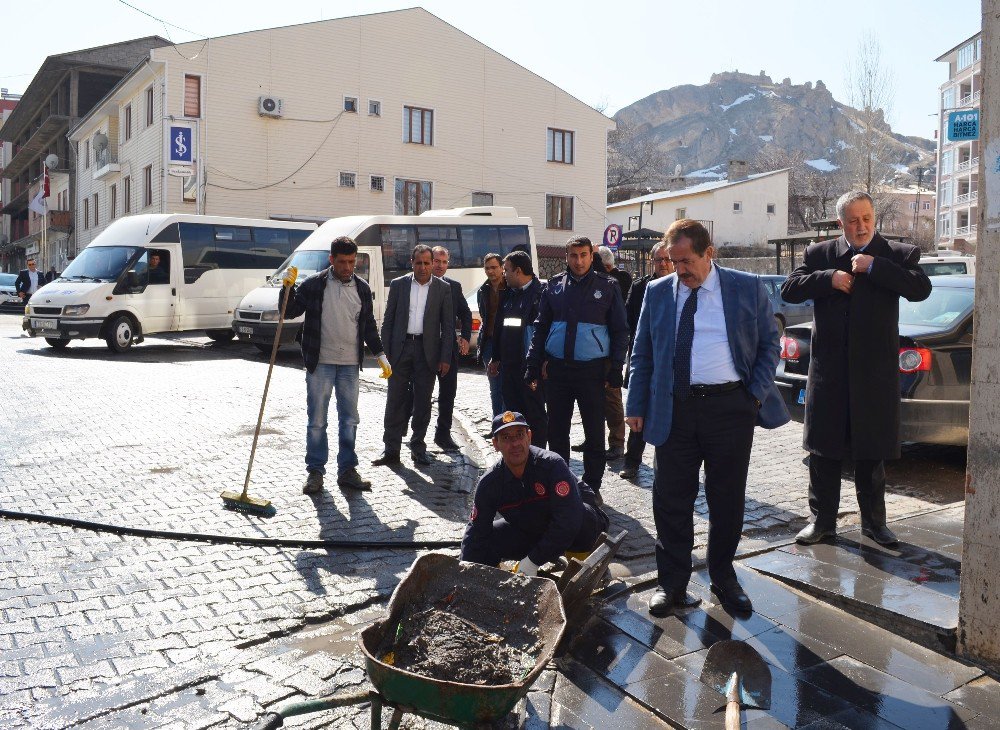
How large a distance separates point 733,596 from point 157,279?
16.6 metres

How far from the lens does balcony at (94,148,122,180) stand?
3600 cm

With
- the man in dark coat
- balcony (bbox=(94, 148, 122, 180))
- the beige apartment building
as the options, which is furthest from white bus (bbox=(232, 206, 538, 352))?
balcony (bbox=(94, 148, 122, 180))

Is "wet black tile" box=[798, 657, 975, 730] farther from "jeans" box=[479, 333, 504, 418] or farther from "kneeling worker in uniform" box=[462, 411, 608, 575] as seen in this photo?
"jeans" box=[479, 333, 504, 418]

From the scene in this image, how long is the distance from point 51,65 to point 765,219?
123ft

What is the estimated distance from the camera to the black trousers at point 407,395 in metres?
8.06

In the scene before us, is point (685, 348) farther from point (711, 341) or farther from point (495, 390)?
point (495, 390)

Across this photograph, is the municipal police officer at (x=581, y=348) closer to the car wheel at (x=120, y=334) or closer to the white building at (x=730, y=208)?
the car wheel at (x=120, y=334)

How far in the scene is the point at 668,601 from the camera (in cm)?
457

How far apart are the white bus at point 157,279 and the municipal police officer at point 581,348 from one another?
13333mm

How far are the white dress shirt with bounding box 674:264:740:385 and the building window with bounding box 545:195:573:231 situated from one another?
3179 cm

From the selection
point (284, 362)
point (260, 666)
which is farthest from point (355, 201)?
point (260, 666)

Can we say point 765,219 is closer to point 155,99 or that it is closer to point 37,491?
point 155,99

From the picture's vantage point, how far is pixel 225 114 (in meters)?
29.9

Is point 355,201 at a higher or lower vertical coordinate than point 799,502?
higher
